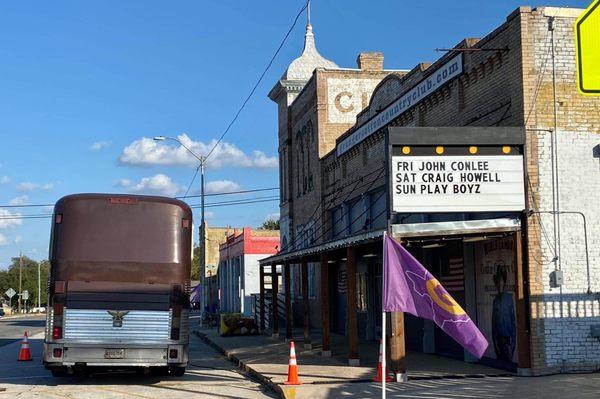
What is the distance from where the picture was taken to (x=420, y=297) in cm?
960

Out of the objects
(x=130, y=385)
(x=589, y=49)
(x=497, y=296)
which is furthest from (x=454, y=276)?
(x=589, y=49)

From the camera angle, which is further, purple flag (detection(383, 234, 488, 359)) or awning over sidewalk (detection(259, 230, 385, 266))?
awning over sidewalk (detection(259, 230, 385, 266))

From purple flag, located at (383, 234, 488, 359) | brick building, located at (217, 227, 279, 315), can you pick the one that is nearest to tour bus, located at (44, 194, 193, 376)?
purple flag, located at (383, 234, 488, 359)

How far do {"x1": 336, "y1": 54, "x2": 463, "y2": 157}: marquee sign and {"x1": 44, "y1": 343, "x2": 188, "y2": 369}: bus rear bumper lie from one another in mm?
8284

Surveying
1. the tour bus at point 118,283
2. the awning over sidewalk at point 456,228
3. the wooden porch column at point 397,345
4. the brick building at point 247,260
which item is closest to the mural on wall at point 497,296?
the awning over sidewalk at point 456,228

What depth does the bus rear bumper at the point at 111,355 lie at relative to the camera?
1339 cm

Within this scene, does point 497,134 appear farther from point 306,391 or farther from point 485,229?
point 306,391

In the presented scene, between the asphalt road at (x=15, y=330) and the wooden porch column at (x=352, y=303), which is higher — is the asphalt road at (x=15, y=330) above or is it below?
below

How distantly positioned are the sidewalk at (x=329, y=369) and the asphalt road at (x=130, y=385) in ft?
1.43

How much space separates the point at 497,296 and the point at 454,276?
2.16 meters

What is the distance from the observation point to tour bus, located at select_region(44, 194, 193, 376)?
44.3ft

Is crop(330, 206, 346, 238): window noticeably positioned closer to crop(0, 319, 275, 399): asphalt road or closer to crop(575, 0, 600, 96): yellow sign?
crop(0, 319, 275, 399): asphalt road

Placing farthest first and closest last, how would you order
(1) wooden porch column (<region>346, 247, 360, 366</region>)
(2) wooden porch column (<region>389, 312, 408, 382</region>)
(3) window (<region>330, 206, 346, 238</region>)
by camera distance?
(3) window (<region>330, 206, 346, 238</region>) < (1) wooden porch column (<region>346, 247, 360, 366</region>) < (2) wooden porch column (<region>389, 312, 408, 382</region>)

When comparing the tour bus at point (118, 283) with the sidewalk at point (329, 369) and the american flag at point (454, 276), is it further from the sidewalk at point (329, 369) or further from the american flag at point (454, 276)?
the american flag at point (454, 276)
